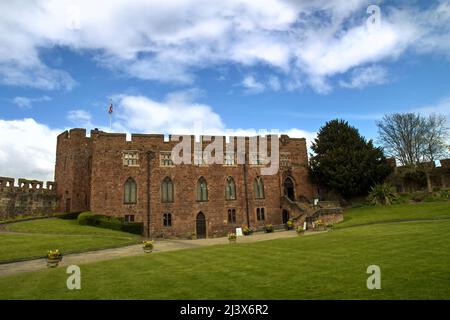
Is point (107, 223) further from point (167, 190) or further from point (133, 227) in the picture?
point (167, 190)

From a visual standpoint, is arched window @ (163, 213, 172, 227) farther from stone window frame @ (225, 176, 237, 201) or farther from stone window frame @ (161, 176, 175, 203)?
stone window frame @ (225, 176, 237, 201)

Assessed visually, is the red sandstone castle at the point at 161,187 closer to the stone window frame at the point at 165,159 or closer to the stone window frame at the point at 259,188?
the stone window frame at the point at 259,188

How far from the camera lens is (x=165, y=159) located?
4244 centimetres

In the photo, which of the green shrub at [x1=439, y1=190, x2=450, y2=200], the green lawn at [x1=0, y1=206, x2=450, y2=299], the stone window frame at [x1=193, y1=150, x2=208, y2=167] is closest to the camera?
the green lawn at [x1=0, y1=206, x2=450, y2=299]

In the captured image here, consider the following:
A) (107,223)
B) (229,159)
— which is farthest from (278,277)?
(229,159)

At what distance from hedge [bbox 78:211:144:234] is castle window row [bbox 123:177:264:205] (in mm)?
3682

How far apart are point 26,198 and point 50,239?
15477 mm

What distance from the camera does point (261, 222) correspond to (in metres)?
44.3

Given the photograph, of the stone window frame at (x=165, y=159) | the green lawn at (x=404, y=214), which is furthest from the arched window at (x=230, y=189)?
the green lawn at (x=404, y=214)

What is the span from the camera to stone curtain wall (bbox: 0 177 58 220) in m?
36.7

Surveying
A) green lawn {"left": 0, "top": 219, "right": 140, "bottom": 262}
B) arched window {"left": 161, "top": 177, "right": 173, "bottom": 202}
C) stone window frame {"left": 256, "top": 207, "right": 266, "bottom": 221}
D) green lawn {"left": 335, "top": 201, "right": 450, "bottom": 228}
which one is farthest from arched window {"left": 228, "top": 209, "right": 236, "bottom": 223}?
green lawn {"left": 335, "top": 201, "right": 450, "bottom": 228}

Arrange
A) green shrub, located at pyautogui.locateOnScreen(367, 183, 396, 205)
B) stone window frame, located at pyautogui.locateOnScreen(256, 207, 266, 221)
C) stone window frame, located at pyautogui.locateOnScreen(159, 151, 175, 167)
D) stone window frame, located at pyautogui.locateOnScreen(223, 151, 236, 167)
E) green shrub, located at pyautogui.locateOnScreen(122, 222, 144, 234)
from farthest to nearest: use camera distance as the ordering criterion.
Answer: stone window frame, located at pyautogui.locateOnScreen(223, 151, 236, 167)
stone window frame, located at pyautogui.locateOnScreen(256, 207, 266, 221)
stone window frame, located at pyautogui.locateOnScreen(159, 151, 175, 167)
green shrub, located at pyautogui.locateOnScreen(367, 183, 396, 205)
green shrub, located at pyautogui.locateOnScreen(122, 222, 144, 234)
